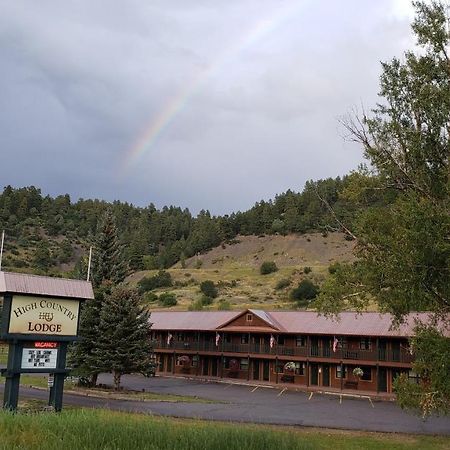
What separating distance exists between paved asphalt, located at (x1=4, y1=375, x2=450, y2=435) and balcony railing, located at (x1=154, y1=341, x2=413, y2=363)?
237 inches

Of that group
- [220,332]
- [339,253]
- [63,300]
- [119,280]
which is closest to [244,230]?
[339,253]

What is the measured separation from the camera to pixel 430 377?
17.4 metres

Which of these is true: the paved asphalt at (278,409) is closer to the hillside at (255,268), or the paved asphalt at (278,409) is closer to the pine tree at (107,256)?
the pine tree at (107,256)

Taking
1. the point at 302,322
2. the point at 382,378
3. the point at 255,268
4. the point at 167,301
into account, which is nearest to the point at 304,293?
the point at 167,301

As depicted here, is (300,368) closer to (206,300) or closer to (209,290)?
(206,300)

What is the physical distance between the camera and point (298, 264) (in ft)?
464

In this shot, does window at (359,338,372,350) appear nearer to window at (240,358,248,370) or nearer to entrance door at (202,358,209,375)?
window at (240,358,248,370)

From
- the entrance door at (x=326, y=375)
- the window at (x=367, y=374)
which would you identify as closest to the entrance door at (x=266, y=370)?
the entrance door at (x=326, y=375)

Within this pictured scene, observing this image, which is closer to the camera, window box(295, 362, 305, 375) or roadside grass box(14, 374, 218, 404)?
roadside grass box(14, 374, 218, 404)

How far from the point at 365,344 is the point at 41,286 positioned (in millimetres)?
31444

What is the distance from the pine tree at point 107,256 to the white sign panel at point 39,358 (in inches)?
675

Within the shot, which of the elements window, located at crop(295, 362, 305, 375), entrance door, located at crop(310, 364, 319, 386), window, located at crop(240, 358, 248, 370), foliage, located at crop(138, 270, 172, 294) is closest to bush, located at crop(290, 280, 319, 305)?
foliage, located at crop(138, 270, 172, 294)

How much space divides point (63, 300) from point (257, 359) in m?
31.6

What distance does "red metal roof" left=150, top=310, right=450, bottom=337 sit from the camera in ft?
145
